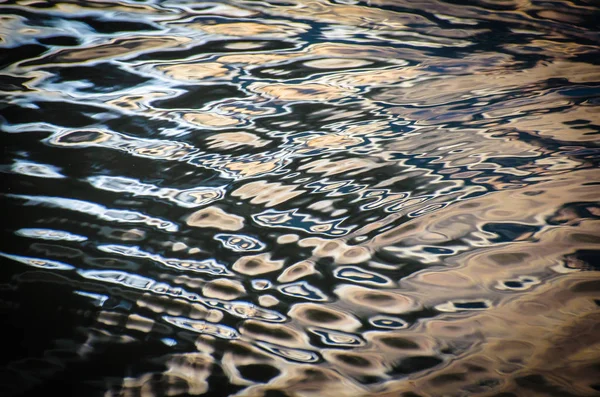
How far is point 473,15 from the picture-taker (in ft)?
5.22

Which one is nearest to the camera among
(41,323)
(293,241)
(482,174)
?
(41,323)

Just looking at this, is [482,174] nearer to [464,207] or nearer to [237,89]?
[464,207]

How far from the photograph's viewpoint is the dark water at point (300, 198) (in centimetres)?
67

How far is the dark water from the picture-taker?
2.20 feet

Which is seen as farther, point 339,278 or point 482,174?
point 482,174

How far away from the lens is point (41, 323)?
2.45 ft

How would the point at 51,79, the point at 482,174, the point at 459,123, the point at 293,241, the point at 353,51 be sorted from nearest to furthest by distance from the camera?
the point at 293,241
the point at 482,174
the point at 459,123
the point at 51,79
the point at 353,51

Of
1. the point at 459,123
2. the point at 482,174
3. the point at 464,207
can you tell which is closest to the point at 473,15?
the point at 459,123

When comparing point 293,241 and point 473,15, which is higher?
point 473,15

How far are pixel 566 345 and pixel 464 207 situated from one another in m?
0.36

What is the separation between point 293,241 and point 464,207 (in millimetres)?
369

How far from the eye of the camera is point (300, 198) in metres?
1.00

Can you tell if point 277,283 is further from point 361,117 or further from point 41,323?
point 361,117

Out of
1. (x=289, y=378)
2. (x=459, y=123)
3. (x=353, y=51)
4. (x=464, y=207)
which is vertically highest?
(x=353, y=51)
